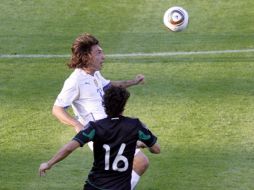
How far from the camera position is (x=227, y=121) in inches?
521

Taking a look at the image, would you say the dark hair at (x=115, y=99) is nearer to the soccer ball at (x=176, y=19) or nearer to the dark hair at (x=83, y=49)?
the dark hair at (x=83, y=49)

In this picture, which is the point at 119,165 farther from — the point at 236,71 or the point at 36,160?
the point at 236,71

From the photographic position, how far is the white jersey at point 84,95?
32.4 ft

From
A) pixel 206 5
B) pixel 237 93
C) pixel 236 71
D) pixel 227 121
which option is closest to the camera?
pixel 227 121

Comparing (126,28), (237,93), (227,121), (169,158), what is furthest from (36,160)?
(126,28)

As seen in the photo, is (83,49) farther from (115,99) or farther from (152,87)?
(152,87)

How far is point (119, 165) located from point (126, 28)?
8.89 meters

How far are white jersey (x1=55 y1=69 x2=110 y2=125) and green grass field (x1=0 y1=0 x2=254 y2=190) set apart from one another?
1444mm

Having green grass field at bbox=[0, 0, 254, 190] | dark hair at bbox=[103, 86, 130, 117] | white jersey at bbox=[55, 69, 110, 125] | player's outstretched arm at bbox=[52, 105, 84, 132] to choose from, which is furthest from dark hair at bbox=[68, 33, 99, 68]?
green grass field at bbox=[0, 0, 254, 190]

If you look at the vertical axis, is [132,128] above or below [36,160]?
above

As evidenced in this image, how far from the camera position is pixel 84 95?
9969 millimetres

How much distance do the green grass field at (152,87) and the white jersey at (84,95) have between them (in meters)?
1.44

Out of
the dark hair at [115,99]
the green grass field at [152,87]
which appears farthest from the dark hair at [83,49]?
the green grass field at [152,87]

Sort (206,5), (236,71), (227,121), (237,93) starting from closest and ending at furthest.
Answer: (227,121) < (237,93) < (236,71) < (206,5)
